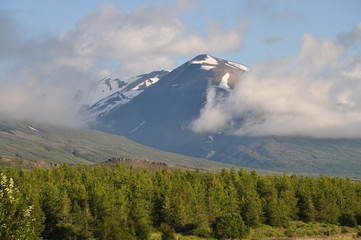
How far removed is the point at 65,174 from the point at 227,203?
170 feet

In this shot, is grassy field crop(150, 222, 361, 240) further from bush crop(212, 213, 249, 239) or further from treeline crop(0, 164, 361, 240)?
treeline crop(0, 164, 361, 240)

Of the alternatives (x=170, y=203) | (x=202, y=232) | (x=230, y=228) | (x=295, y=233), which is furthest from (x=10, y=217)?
(x=295, y=233)

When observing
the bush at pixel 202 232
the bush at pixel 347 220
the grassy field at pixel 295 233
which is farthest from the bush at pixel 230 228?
the bush at pixel 347 220

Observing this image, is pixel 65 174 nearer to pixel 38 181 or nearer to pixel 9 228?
pixel 38 181

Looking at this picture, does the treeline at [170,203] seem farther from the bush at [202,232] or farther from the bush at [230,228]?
the bush at [202,232]

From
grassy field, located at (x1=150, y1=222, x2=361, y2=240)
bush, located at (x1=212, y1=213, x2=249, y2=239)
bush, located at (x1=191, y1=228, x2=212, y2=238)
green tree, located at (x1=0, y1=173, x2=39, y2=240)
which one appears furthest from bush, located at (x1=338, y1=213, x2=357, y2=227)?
green tree, located at (x1=0, y1=173, x2=39, y2=240)

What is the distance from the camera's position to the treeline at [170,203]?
367 ft

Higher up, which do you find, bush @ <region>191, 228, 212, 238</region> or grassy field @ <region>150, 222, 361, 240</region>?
grassy field @ <region>150, 222, 361, 240</region>

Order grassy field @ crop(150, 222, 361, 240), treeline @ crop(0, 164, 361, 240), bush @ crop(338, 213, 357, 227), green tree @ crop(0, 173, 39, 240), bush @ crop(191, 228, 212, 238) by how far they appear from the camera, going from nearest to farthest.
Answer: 1. green tree @ crop(0, 173, 39, 240)
2. grassy field @ crop(150, 222, 361, 240)
3. treeline @ crop(0, 164, 361, 240)
4. bush @ crop(191, 228, 212, 238)
5. bush @ crop(338, 213, 357, 227)

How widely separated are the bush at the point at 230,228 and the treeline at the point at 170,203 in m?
0.22

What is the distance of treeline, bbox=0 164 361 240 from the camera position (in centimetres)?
11181

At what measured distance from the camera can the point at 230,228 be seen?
364 feet

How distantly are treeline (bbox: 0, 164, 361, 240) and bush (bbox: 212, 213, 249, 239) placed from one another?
0.72 ft

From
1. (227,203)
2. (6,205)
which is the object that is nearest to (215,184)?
(227,203)
